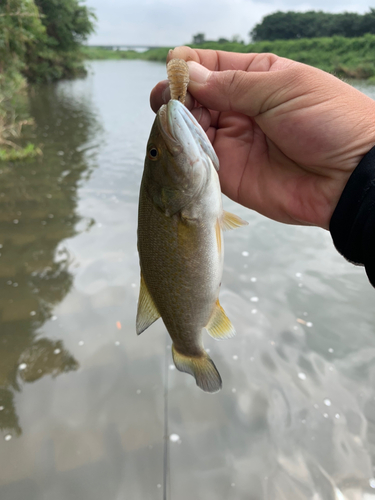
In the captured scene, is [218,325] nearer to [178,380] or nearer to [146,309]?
[146,309]

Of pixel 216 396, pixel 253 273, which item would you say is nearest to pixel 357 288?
pixel 253 273

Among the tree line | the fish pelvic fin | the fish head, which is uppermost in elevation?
the tree line

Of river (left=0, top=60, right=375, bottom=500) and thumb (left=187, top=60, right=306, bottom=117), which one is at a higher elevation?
thumb (left=187, top=60, right=306, bottom=117)

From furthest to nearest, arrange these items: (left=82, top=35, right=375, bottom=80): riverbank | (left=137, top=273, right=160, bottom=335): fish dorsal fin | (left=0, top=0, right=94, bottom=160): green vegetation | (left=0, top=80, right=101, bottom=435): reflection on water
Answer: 1. (left=82, top=35, right=375, bottom=80): riverbank
2. (left=0, top=0, right=94, bottom=160): green vegetation
3. (left=0, top=80, right=101, bottom=435): reflection on water
4. (left=137, top=273, right=160, bottom=335): fish dorsal fin

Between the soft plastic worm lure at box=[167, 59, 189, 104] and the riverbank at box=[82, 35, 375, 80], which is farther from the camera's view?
the riverbank at box=[82, 35, 375, 80]

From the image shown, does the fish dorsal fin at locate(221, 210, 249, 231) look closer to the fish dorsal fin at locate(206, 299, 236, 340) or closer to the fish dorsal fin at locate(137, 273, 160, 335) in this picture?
the fish dorsal fin at locate(206, 299, 236, 340)

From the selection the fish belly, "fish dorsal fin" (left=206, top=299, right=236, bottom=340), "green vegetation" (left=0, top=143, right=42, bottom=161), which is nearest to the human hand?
the fish belly

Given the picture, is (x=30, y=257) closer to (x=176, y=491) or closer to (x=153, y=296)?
(x=176, y=491)

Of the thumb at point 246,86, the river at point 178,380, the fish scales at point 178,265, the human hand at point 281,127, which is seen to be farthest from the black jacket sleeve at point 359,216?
the river at point 178,380
